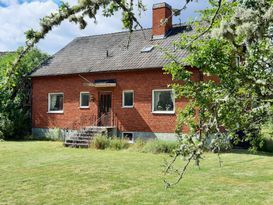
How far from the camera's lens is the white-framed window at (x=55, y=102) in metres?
27.5

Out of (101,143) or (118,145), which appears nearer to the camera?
(118,145)

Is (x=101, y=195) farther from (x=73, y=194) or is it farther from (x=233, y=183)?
(x=233, y=183)

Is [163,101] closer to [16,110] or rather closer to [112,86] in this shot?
[112,86]

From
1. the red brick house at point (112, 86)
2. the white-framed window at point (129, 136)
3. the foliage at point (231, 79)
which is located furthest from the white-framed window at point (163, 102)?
the foliage at point (231, 79)

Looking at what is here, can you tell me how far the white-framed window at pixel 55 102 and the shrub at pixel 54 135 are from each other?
1.35 meters

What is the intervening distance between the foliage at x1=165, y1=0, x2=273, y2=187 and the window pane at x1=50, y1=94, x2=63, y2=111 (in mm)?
20937

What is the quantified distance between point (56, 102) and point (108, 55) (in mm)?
4993

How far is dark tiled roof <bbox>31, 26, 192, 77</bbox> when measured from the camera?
77.7 ft

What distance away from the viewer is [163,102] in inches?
889

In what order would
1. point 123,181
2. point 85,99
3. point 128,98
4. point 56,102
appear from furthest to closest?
point 56,102
point 85,99
point 128,98
point 123,181

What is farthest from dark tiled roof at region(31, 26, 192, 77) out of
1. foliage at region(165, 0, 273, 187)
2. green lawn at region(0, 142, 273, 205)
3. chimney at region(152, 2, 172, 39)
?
foliage at region(165, 0, 273, 187)

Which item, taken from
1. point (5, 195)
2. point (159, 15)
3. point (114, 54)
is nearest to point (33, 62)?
point (114, 54)

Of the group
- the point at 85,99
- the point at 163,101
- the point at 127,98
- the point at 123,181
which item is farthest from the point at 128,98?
the point at 123,181

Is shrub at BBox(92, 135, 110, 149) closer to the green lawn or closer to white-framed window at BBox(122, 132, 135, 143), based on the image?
white-framed window at BBox(122, 132, 135, 143)
